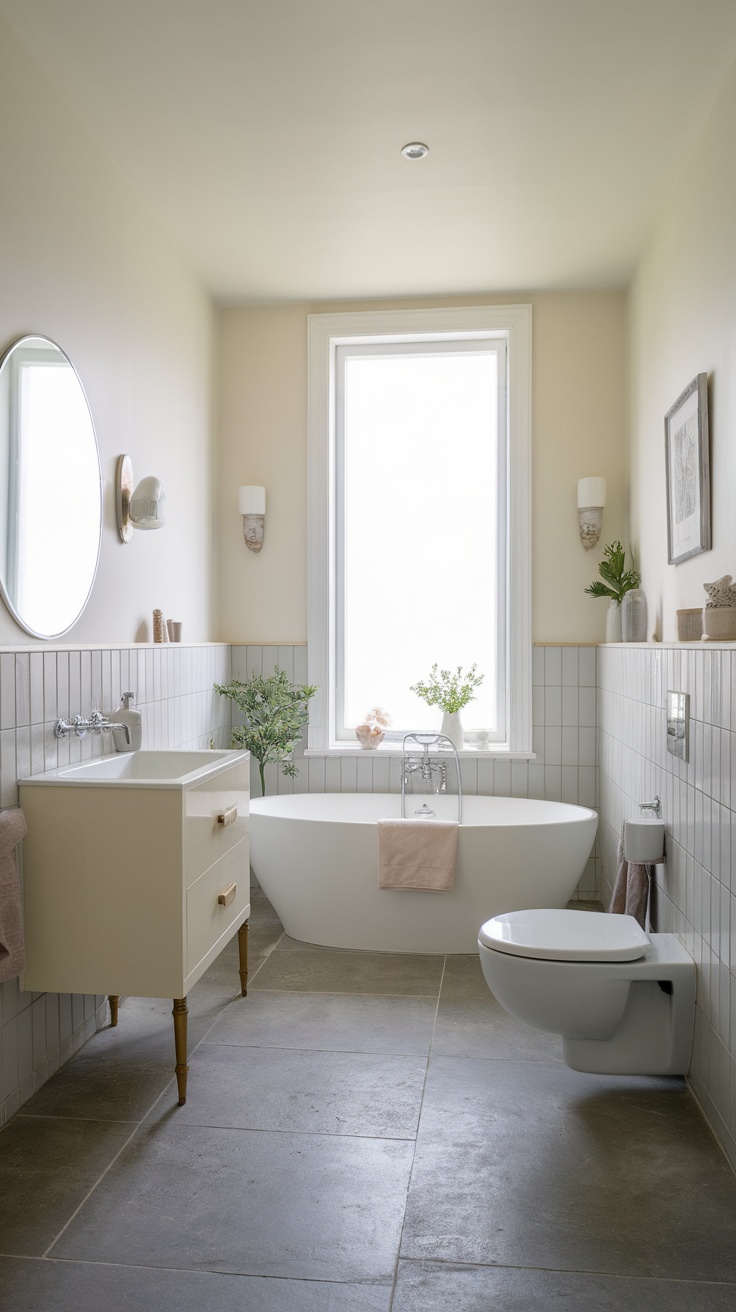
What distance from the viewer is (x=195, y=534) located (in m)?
4.29

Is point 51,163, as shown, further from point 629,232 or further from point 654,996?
point 654,996

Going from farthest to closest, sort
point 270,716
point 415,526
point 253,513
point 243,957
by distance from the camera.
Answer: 1. point 415,526
2. point 253,513
3. point 270,716
4. point 243,957

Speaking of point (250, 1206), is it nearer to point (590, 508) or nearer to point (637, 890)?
point (637, 890)

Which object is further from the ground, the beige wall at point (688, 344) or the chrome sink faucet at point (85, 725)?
the beige wall at point (688, 344)

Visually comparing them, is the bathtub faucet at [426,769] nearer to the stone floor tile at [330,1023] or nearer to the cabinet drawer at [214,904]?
the stone floor tile at [330,1023]

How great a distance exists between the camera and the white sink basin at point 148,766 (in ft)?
8.68

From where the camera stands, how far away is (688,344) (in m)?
3.21

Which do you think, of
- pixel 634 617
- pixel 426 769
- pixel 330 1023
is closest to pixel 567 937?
pixel 330 1023

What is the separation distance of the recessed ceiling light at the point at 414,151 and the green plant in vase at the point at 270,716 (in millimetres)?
2156

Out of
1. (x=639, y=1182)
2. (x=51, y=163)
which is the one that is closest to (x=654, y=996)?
(x=639, y=1182)

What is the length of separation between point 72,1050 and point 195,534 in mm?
2267

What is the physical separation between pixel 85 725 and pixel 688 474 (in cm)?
204

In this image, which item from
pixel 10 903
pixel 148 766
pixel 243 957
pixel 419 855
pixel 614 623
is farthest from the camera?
pixel 614 623

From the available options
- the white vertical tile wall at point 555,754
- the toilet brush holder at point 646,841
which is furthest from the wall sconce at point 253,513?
the toilet brush holder at point 646,841
